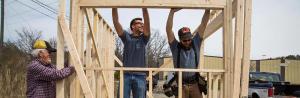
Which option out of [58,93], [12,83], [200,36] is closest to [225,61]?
[200,36]

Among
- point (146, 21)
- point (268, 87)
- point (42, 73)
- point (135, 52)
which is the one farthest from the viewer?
point (268, 87)

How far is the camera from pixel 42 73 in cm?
462

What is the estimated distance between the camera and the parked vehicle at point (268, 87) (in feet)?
45.4

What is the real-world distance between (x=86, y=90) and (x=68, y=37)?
1.99ft

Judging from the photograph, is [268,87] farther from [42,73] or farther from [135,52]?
[42,73]

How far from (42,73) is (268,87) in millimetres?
10491

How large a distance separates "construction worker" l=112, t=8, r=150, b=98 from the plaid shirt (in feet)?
2.93

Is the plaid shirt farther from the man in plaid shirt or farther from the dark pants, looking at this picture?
the dark pants

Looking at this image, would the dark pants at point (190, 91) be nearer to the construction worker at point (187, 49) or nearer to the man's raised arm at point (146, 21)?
the construction worker at point (187, 49)

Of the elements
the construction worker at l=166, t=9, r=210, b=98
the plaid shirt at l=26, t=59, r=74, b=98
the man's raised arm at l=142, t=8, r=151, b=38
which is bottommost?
the plaid shirt at l=26, t=59, r=74, b=98

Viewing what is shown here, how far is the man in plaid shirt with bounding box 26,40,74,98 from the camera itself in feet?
15.1

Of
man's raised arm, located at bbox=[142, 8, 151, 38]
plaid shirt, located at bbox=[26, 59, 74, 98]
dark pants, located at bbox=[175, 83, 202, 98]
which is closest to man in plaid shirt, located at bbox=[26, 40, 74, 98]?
plaid shirt, located at bbox=[26, 59, 74, 98]

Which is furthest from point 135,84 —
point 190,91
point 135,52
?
point 190,91

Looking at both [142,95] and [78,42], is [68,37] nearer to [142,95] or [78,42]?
[78,42]
